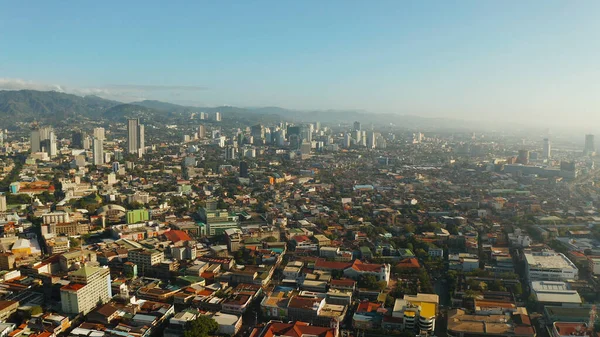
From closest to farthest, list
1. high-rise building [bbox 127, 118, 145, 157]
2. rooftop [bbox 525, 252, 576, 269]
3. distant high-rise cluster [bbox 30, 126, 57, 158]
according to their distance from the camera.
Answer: rooftop [bbox 525, 252, 576, 269] → distant high-rise cluster [bbox 30, 126, 57, 158] → high-rise building [bbox 127, 118, 145, 157]

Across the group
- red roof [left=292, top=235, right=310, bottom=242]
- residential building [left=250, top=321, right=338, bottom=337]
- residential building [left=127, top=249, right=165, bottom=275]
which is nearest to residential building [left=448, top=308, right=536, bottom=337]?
residential building [left=250, top=321, right=338, bottom=337]

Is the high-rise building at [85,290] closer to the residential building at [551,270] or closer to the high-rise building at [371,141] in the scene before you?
the residential building at [551,270]

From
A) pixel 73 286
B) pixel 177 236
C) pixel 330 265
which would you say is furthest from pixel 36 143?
pixel 330 265

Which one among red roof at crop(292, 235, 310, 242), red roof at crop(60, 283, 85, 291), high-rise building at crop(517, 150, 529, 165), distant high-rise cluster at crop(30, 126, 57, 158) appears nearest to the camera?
red roof at crop(60, 283, 85, 291)

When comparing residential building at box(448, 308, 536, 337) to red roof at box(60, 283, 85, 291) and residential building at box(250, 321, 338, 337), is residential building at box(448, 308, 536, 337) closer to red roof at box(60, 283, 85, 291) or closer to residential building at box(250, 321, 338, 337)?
residential building at box(250, 321, 338, 337)

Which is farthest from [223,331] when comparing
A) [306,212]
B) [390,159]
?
[390,159]

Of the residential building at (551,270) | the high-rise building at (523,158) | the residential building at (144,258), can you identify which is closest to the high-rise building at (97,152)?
the residential building at (144,258)
